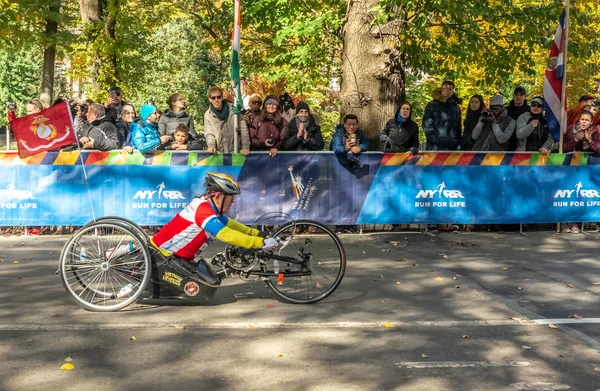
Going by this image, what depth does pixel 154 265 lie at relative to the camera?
910 cm

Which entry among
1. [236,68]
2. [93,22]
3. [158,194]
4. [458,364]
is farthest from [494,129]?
[93,22]

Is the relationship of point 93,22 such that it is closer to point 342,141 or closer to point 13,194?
point 13,194

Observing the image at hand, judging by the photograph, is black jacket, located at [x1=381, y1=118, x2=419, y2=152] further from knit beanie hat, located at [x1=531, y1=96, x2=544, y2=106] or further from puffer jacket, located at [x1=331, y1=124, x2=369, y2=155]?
knit beanie hat, located at [x1=531, y1=96, x2=544, y2=106]

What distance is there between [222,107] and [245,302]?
5699 mm

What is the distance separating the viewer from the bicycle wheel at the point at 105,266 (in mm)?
9031

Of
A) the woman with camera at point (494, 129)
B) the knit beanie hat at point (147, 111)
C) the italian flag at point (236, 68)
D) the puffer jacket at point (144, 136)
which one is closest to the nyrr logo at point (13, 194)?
the puffer jacket at point (144, 136)

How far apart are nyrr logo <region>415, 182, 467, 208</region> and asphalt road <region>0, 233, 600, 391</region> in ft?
8.99

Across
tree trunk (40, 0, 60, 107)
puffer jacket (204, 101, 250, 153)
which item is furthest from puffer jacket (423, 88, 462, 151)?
tree trunk (40, 0, 60, 107)

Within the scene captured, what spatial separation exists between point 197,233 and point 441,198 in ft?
21.7

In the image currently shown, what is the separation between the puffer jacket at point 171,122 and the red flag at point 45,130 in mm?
2699

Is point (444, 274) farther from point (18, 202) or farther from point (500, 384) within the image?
point (18, 202)

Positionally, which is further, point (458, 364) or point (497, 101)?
point (497, 101)

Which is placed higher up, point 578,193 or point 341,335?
point 578,193

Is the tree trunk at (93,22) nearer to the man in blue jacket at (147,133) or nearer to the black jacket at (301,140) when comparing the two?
the man in blue jacket at (147,133)
